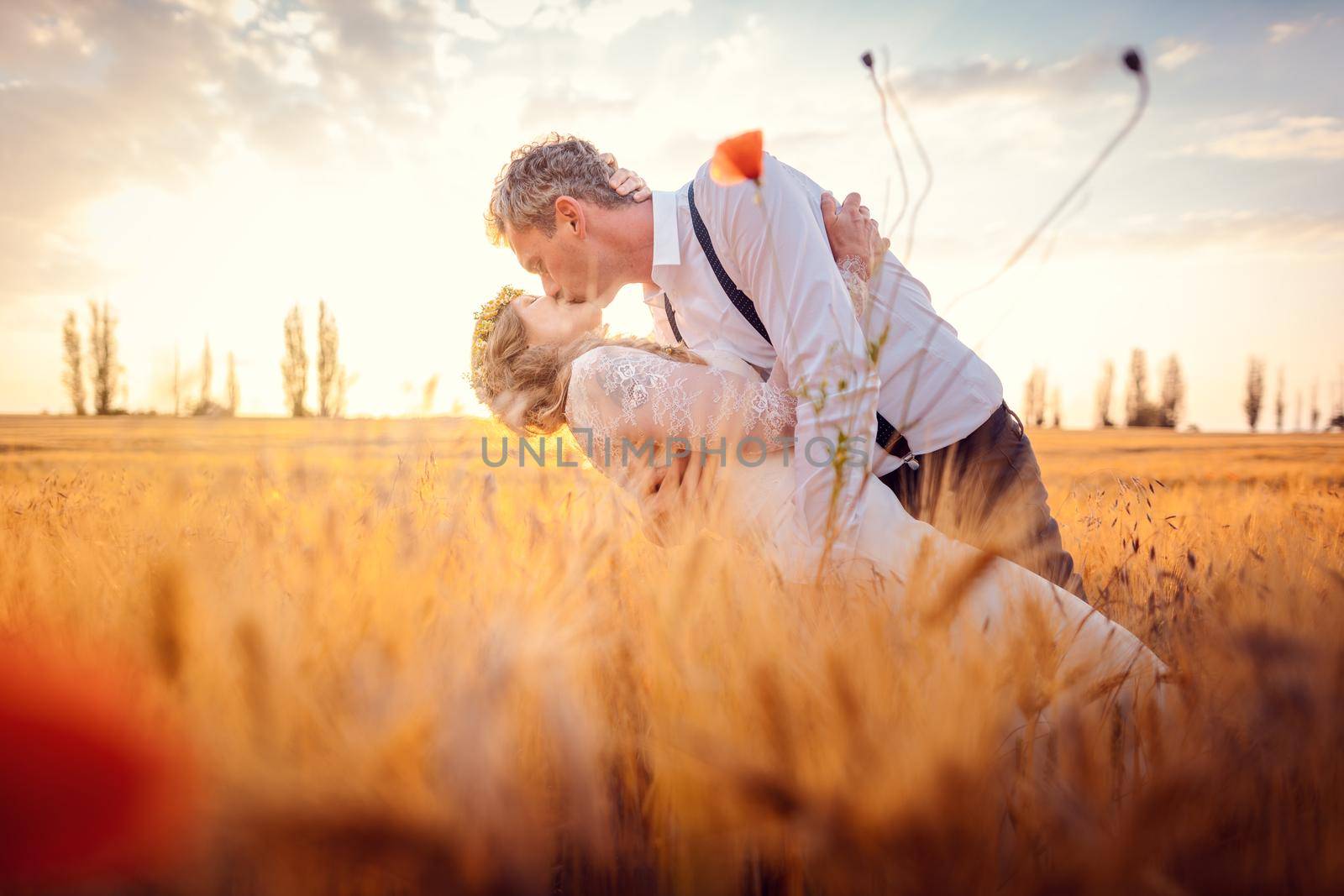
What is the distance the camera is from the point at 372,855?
73 cm

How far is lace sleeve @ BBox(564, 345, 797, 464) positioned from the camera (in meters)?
1.91

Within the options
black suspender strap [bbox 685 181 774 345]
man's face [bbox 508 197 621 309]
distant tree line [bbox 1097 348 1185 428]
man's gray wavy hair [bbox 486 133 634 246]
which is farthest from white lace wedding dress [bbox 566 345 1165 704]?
distant tree line [bbox 1097 348 1185 428]

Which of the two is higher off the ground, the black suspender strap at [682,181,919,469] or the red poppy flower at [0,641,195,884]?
the black suspender strap at [682,181,919,469]

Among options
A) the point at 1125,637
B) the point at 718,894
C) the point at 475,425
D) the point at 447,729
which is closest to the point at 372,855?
the point at 447,729

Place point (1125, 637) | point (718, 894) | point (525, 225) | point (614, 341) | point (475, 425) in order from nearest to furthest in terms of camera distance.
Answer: point (718, 894) → point (1125, 637) → point (614, 341) → point (475, 425) → point (525, 225)

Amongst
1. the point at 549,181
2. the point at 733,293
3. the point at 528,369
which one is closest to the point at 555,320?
the point at 528,369

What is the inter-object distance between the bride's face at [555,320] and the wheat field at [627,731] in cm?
117

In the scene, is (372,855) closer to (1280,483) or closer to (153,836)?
(153,836)

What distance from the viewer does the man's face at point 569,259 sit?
259 centimetres

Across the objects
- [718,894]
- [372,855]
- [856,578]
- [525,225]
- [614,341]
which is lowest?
[718,894]

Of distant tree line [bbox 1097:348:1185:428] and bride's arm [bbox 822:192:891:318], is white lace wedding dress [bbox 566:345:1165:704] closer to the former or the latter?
bride's arm [bbox 822:192:891:318]

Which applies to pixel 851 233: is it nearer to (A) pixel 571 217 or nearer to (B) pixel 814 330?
(B) pixel 814 330

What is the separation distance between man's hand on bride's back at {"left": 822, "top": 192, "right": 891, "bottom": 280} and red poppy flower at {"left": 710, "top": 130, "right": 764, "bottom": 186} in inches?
32.5

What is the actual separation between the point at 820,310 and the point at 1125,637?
98cm
